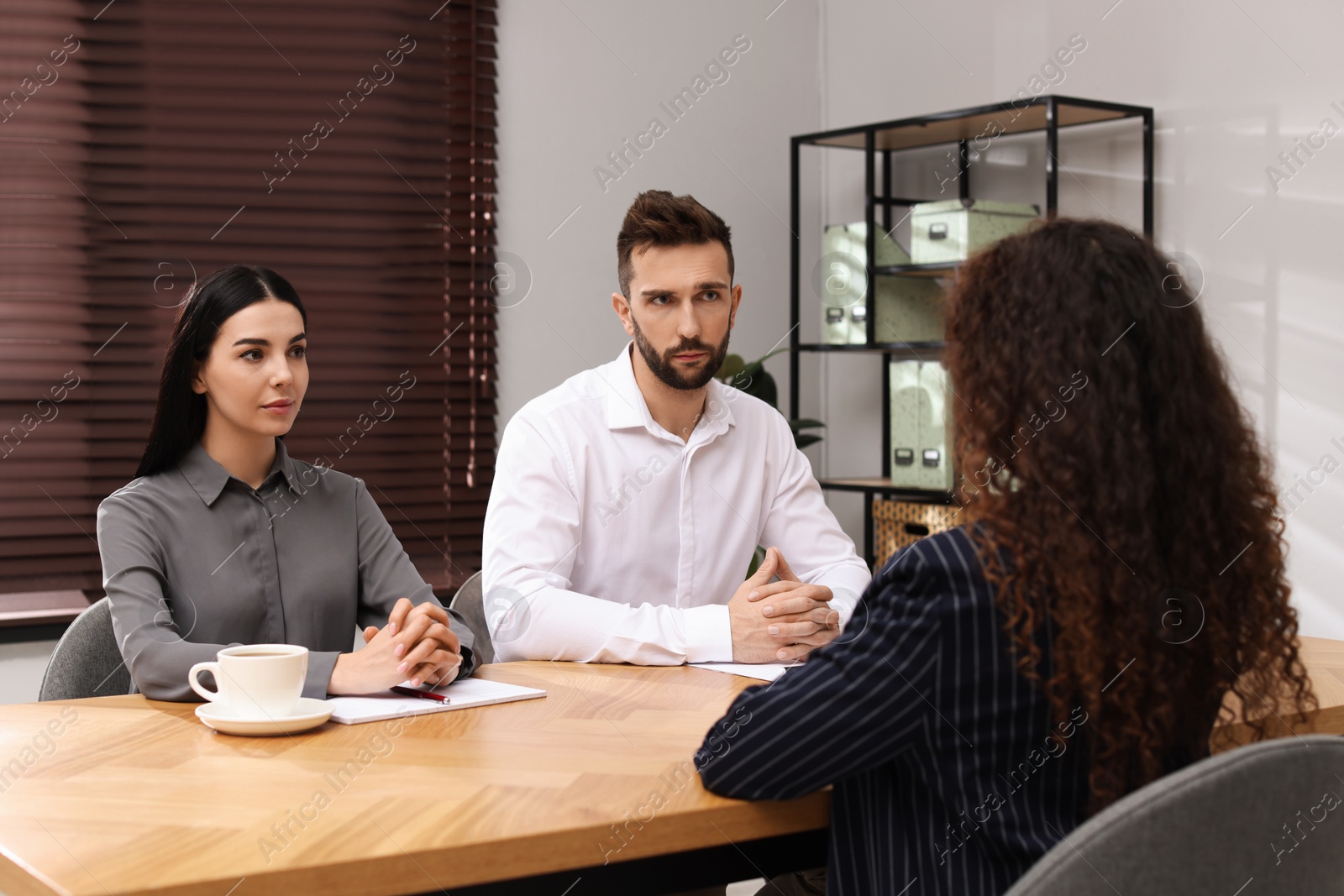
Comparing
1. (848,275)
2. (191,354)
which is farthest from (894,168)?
(191,354)

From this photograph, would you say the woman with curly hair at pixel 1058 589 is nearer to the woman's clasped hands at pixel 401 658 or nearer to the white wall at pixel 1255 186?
the woman's clasped hands at pixel 401 658

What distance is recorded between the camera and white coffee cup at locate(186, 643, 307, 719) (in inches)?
51.3

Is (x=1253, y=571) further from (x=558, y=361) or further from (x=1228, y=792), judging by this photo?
(x=558, y=361)

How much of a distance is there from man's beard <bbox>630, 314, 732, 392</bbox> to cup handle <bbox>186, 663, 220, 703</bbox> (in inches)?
38.6

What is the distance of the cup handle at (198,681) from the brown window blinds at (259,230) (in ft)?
5.98

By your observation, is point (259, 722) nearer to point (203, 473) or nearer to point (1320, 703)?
point (203, 473)

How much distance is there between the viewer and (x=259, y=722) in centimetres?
129

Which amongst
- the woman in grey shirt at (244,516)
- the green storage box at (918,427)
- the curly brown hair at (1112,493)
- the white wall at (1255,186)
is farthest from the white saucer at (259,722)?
the green storage box at (918,427)

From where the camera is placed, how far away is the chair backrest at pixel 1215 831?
805mm

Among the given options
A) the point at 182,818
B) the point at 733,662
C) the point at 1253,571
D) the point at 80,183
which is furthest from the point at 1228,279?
the point at 80,183

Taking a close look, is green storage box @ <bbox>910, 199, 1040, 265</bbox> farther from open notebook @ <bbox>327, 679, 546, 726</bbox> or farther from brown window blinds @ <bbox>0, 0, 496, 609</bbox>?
open notebook @ <bbox>327, 679, 546, 726</bbox>

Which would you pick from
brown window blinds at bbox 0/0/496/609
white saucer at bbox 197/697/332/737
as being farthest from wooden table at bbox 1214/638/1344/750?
brown window blinds at bbox 0/0/496/609

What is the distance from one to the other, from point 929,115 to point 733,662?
6.70 feet

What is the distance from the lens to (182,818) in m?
1.01
